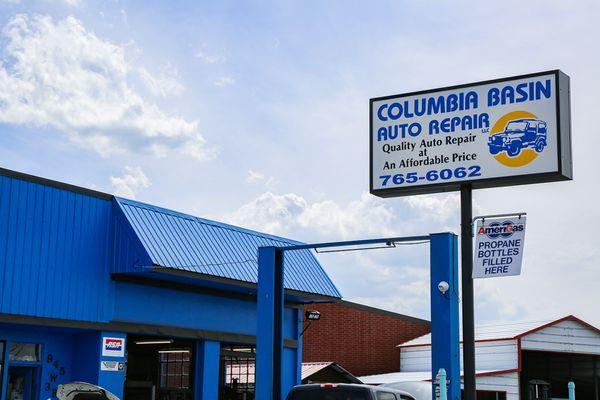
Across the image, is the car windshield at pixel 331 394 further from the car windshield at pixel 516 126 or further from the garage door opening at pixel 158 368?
the garage door opening at pixel 158 368

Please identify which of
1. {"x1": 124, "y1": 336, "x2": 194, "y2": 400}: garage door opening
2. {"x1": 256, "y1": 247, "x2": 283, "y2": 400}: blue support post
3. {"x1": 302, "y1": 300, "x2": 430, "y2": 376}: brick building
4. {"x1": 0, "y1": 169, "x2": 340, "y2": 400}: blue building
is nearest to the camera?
{"x1": 256, "y1": 247, "x2": 283, "y2": 400}: blue support post

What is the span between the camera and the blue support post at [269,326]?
20.3 metres

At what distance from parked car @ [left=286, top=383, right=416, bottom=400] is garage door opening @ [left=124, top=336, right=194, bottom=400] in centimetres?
1123

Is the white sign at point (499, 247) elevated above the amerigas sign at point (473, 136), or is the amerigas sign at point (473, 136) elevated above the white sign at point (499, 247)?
the amerigas sign at point (473, 136)

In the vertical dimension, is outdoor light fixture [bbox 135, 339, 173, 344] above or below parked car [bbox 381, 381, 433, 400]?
above

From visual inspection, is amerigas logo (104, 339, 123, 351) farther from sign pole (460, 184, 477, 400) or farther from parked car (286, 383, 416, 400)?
sign pole (460, 184, 477, 400)

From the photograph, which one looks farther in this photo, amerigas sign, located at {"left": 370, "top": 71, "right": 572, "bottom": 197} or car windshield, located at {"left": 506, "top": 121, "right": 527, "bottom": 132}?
car windshield, located at {"left": 506, "top": 121, "right": 527, "bottom": 132}

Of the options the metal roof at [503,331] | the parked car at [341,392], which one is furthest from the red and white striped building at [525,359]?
the parked car at [341,392]

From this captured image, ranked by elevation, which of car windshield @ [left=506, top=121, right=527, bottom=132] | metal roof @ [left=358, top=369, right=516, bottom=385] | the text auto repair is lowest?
metal roof @ [left=358, top=369, right=516, bottom=385]

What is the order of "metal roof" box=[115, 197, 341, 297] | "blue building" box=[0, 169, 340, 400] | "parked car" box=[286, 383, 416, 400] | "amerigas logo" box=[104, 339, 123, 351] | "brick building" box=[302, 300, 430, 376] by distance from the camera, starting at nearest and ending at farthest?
"parked car" box=[286, 383, 416, 400], "blue building" box=[0, 169, 340, 400], "amerigas logo" box=[104, 339, 123, 351], "metal roof" box=[115, 197, 341, 297], "brick building" box=[302, 300, 430, 376]

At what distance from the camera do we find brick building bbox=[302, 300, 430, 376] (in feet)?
127

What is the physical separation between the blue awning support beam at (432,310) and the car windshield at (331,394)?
3.96 m

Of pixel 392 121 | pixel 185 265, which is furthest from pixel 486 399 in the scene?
pixel 392 121

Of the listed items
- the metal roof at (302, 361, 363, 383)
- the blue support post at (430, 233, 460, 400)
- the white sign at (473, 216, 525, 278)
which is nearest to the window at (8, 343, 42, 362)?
the blue support post at (430, 233, 460, 400)
